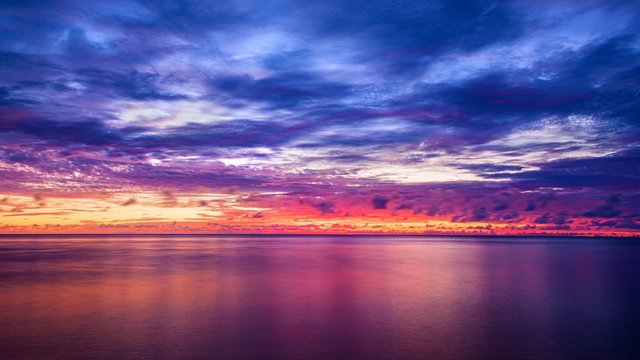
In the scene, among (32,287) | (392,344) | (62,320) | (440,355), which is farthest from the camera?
(32,287)

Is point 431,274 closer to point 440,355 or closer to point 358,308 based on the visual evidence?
point 358,308

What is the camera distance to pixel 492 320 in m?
25.2

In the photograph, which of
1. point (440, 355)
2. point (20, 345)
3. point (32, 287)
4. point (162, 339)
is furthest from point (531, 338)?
point (32, 287)

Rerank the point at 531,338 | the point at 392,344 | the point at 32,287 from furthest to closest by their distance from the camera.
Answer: the point at 32,287 → the point at 531,338 → the point at 392,344

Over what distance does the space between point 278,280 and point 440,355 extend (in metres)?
26.1

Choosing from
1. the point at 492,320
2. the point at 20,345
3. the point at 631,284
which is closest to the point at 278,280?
the point at 492,320

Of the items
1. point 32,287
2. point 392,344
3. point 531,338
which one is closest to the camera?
point 392,344

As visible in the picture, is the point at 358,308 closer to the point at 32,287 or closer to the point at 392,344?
the point at 392,344

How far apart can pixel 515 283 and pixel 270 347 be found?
2933 cm

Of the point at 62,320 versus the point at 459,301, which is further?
the point at 459,301

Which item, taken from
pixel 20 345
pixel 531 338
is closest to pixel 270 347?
pixel 20 345

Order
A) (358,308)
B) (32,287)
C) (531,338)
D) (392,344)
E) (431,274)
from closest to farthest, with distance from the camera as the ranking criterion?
(392,344), (531,338), (358,308), (32,287), (431,274)

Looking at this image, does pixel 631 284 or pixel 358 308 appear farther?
pixel 631 284

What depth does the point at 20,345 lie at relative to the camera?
19.8 meters
